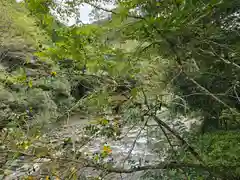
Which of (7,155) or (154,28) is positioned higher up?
(154,28)

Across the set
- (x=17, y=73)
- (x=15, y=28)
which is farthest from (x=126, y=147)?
(x=15, y=28)

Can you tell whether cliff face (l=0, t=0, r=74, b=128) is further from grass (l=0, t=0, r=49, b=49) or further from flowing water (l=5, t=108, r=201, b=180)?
flowing water (l=5, t=108, r=201, b=180)

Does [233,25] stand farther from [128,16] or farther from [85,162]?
[85,162]

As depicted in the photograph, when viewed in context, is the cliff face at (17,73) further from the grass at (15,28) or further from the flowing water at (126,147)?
the flowing water at (126,147)

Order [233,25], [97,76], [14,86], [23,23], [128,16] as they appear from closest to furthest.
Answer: [128,16]
[97,76]
[233,25]
[14,86]
[23,23]

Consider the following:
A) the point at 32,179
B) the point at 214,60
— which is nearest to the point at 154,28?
the point at 214,60

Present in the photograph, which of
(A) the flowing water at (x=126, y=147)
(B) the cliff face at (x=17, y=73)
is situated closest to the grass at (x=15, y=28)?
(B) the cliff face at (x=17, y=73)

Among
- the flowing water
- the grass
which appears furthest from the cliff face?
the flowing water

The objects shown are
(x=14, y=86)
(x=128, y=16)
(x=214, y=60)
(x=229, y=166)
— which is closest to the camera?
(x=128, y=16)

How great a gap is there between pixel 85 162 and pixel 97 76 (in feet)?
1.43

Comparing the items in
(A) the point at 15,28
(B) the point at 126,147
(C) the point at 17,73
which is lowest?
(B) the point at 126,147

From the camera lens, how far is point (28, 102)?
6.35 m

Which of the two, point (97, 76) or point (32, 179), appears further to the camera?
point (97, 76)

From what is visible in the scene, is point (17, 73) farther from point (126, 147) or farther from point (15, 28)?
point (126, 147)
